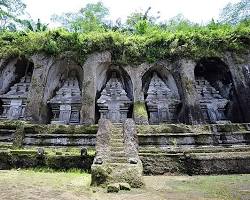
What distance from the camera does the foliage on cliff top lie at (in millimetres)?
13773

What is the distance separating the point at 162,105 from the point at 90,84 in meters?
3.49

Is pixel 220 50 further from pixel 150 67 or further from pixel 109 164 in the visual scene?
pixel 109 164

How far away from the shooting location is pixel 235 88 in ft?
43.0

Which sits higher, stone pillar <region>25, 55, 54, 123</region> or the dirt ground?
stone pillar <region>25, 55, 54, 123</region>

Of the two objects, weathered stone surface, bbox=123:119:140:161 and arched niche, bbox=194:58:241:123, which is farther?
arched niche, bbox=194:58:241:123

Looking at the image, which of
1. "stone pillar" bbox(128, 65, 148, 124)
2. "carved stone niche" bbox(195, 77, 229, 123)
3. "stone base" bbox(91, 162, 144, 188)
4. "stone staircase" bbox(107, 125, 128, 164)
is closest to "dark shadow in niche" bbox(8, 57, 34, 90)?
"stone pillar" bbox(128, 65, 148, 124)

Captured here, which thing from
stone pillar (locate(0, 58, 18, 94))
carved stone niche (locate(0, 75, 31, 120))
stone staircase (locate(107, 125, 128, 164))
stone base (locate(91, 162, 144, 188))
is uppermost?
stone pillar (locate(0, 58, 18, 94))

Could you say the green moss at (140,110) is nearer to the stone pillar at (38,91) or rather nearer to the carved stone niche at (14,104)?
the stone pillar at (38,91)

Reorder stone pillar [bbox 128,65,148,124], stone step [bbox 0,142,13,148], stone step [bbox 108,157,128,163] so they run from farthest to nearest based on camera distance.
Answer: stone pillar [bbox 128,65,148,124], stone step [bbox 0,142,13,148], stone step [bbox 108,157,128,163]

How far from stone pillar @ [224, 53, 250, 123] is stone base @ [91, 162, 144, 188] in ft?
27.9

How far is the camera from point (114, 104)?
45.2ft

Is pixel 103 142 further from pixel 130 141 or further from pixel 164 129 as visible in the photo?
pixel 164 129

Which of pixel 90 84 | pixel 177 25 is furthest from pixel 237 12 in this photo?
pixel 90 84

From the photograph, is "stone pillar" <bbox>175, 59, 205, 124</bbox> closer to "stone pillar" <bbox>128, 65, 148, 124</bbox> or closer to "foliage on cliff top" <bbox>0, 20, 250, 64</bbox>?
"foliage on cliff top" <bbox>0, 20, 250, 64</bbox>
